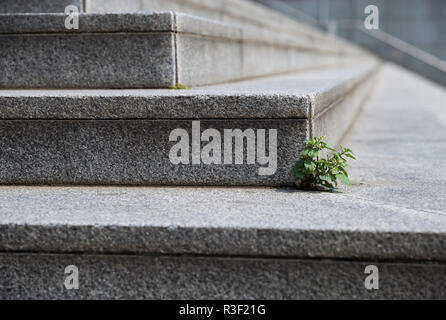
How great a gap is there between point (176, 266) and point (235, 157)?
547 millimetres

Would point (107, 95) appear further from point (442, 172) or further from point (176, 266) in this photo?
point (442, 172)

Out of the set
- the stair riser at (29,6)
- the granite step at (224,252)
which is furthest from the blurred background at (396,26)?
the granite step at (224,252)

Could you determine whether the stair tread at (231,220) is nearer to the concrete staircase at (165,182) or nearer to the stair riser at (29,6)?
the concrete staircase at (165,182)

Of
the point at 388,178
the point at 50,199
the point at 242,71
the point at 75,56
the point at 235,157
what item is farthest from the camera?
the point at 242,71

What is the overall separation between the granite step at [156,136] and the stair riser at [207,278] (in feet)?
1.59

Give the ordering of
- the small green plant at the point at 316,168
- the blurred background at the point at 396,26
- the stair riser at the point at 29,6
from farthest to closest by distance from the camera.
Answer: the blurred background at the point at 396,26 < the stair riser at the point at 29,6 < the small green plant at the point at 316,168

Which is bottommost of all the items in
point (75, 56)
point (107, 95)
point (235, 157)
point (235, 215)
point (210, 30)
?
point (235, 215)

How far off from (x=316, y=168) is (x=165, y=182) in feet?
1.84

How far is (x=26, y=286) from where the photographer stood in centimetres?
163

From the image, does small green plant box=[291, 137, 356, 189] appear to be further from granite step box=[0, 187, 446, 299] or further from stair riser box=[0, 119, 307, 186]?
granite step box=[0, 187, 446, 299]

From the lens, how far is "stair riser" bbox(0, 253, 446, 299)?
1514mm

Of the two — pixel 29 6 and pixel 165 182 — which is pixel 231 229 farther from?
pixel 29 6

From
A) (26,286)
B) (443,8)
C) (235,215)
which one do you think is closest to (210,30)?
(235,215)

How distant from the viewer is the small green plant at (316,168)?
1.91 m
